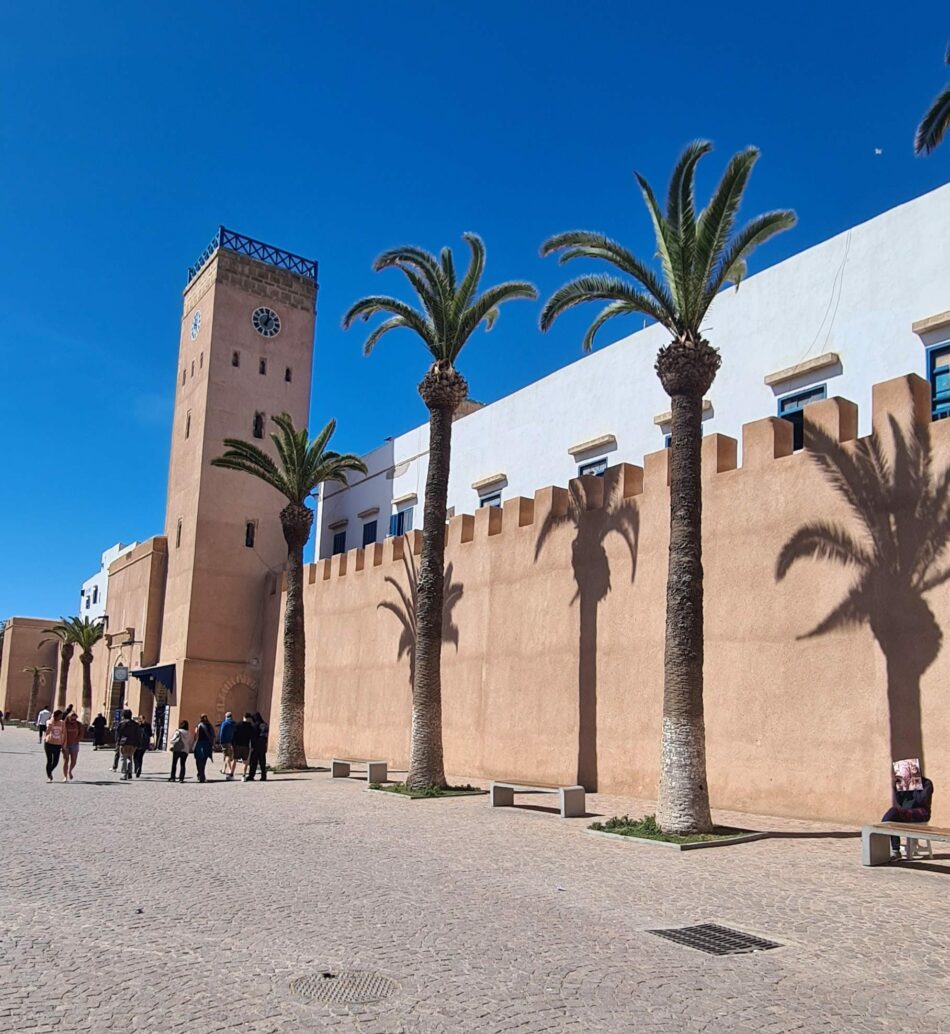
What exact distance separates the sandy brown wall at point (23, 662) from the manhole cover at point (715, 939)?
237 ft

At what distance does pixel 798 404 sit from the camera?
63.3 feet

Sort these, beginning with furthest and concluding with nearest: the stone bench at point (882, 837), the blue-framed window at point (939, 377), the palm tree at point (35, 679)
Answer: the palm tree at point (35, 679) → the blue-framed window at point (939, 377) → the stone bench at point (882, 837)

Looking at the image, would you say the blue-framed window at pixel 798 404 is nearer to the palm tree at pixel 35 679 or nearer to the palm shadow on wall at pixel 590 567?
the palm shadow on wall at pixel 590 567

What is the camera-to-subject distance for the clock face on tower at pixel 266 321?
38250mm

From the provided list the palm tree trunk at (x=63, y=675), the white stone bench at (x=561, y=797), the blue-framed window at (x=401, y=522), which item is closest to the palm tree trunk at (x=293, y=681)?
the blue-framed window at (x=401, y=522)

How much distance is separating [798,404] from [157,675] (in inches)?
1043

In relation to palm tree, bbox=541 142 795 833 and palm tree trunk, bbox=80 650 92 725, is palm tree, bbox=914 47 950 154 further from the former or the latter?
palm tree trunk, bbox=80 650 92 725

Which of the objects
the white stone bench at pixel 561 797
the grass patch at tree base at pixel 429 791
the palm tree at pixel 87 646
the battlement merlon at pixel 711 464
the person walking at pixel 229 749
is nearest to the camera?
the battlement merlon at pixel 711 464

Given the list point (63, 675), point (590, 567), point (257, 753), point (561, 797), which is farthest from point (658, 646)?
point (63, 675)

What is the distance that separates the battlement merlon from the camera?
14086mm

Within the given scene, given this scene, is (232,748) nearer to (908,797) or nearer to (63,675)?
(908,797)

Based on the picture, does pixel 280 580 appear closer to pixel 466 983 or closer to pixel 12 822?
pixel 12 822

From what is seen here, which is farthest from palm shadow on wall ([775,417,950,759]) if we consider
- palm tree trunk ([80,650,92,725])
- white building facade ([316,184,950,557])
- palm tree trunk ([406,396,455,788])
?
palm tree trunk ([80,650,92,725])

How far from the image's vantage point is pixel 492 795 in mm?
16531
